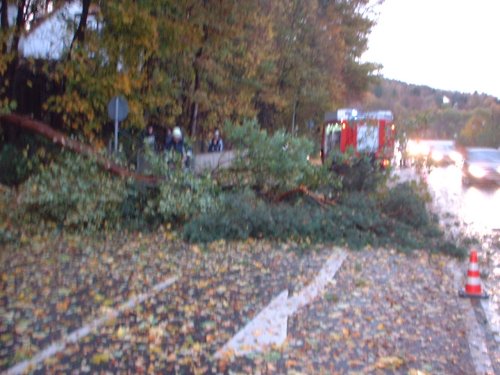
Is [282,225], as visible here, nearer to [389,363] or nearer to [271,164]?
[271,164]

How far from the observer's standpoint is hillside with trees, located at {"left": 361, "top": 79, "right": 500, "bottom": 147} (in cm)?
5822

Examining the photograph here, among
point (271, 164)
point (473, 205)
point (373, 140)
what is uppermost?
point (373, 140)

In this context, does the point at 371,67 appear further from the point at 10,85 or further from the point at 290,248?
the point at 290,248

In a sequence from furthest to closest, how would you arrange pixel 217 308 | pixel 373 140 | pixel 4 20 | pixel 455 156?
pixel 455 156, pixel 4 20, pixel 373 140, pixel 217 308

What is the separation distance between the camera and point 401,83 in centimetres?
10294

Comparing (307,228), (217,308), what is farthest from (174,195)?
(217,308)

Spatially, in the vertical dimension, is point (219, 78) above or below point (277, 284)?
above

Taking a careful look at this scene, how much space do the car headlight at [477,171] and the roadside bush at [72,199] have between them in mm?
17303

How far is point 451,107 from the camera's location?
3346 inches

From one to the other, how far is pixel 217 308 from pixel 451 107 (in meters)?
83.5

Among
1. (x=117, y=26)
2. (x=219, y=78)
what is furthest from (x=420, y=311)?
(x=219, y=78)

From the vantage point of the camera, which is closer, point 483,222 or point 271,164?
point 271,164

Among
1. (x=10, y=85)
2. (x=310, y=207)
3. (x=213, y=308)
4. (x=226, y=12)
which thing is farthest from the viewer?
(x=226, y=12)

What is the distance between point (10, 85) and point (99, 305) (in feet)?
36.9
